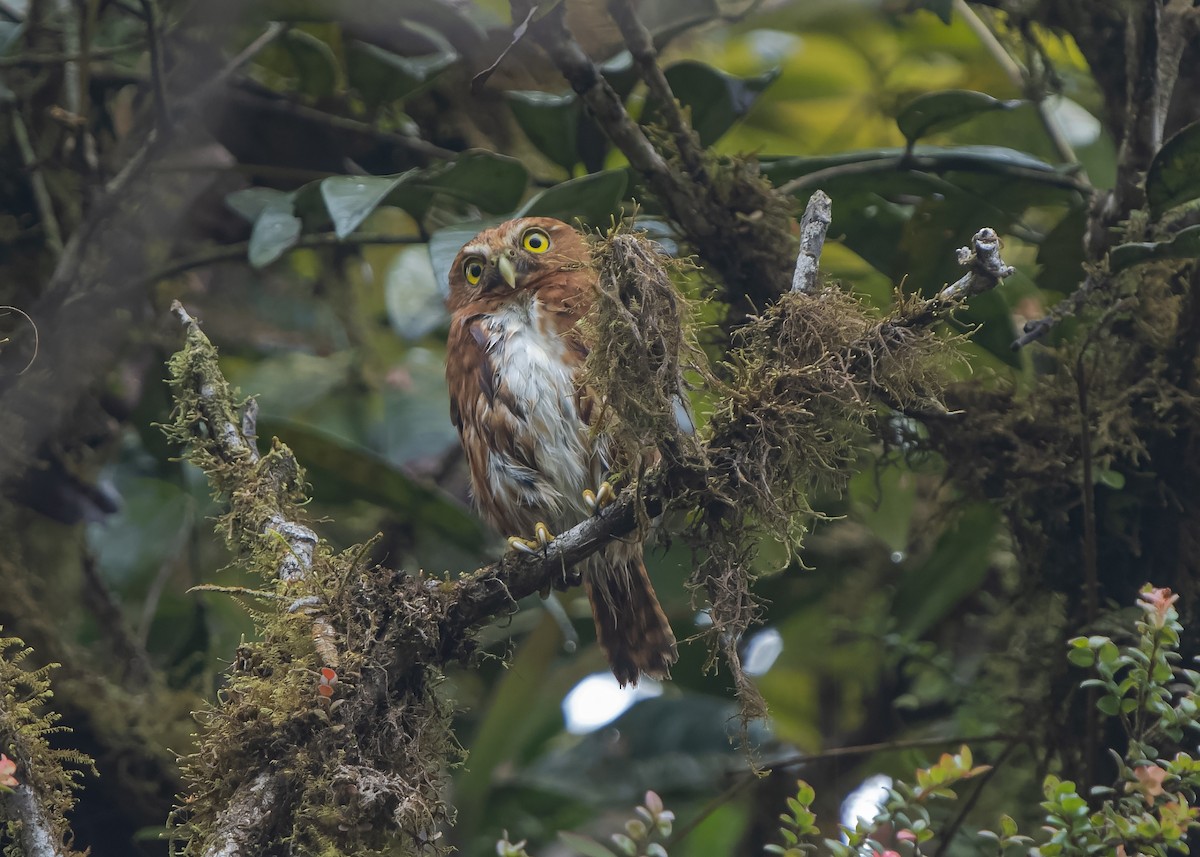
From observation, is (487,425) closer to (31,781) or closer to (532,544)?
(532,544)

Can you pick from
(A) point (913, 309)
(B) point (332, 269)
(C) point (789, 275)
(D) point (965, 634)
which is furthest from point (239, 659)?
(D) point (965, 634)

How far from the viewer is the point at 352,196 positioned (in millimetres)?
2760

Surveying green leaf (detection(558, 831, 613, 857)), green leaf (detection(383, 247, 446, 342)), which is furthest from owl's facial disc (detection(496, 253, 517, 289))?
green leaf (detection(558, 831, 613, 857))

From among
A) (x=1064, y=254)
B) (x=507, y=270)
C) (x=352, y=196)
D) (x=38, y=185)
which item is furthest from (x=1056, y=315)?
(x=38, y=185)

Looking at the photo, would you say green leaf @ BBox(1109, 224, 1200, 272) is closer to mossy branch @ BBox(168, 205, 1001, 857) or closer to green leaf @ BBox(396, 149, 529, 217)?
mossy branch @ BBox(168, 205, 1001, 857)

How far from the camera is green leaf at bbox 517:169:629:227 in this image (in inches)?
109

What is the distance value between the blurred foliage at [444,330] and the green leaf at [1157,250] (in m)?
0.04

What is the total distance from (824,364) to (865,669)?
2.40 meters

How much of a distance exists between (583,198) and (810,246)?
0.91 m

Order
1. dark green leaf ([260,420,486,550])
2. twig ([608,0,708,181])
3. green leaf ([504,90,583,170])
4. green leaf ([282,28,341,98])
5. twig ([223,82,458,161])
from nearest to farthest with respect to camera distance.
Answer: twig ([608,0,708,181]) → green leaf ([504,90,583,170]) → dark green leaf ([260,420,486,550]) → green leaf ([282,28,341,98]) → twig ([223,82,458,161])

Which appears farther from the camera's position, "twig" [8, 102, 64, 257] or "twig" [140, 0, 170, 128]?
"twig" [8, 102, 64, 257]

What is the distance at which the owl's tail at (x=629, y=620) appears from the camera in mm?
2998

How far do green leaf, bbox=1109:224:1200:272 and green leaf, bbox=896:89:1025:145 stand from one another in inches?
24.6

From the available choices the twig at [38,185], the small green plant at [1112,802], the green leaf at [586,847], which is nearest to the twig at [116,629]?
the twig at [38,185]
